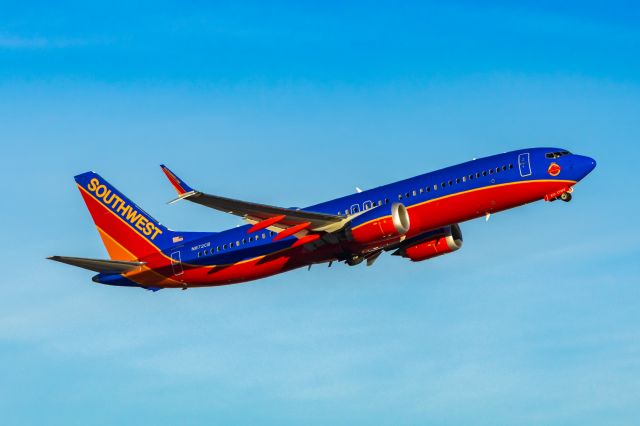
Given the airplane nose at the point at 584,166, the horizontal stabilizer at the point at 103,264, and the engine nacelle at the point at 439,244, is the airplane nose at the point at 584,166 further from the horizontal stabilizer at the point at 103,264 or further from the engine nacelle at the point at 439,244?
the horizontal stabilizer at the point at 103,264

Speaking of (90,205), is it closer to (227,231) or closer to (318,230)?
(227,231)

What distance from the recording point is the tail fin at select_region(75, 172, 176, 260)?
76688 mm

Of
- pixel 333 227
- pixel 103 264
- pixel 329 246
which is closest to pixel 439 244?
pixel 329 246

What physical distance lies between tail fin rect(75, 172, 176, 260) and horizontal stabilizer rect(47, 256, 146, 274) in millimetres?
2205

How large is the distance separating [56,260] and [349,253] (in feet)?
60.7

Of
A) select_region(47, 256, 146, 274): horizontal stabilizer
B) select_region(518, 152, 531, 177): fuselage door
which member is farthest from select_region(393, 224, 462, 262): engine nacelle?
select_region(47, 256, 146, 274): horizontal stabilizer

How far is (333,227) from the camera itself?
224 feet

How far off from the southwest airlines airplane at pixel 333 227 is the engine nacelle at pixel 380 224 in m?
0.06

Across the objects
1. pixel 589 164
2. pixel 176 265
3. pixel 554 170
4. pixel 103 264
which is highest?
pixel 589 164

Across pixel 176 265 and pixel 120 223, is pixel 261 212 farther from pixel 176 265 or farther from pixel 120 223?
pixel 120 223

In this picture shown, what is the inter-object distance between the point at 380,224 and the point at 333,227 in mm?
3394

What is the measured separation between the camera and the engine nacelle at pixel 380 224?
6600cm

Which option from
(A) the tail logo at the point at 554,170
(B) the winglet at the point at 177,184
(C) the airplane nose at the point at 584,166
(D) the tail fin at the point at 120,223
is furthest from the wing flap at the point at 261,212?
(C) the airplane nose at the point at 584,166

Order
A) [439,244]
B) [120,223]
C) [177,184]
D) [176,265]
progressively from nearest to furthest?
[177,184], [439,244], [176,265], [120,223]
